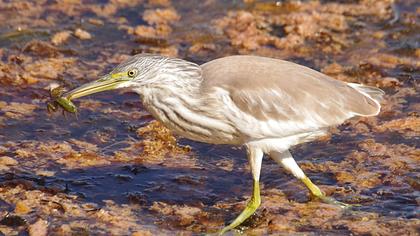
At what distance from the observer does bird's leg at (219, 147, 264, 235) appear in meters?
6.25

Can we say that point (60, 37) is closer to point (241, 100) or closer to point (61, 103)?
point (61, 103)

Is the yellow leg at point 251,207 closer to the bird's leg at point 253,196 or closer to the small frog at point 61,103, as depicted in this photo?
the bird's leg at point 253,196

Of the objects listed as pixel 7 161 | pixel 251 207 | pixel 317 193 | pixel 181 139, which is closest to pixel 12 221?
pixel 7 161

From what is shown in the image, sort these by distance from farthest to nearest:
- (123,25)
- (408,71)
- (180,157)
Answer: (123,25)
(408,71)
(180,157)

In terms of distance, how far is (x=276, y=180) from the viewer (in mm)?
7148

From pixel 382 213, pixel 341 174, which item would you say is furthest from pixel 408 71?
pixel 382 213

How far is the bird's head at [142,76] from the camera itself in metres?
6.11

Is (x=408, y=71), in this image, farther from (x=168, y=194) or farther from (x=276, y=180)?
(x=168, y=194)

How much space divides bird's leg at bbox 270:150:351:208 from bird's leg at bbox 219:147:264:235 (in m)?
0.31

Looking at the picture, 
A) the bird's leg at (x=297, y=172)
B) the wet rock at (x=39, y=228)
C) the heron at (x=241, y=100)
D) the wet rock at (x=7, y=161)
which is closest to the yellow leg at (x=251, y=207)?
the heron at (x=241, y=100)

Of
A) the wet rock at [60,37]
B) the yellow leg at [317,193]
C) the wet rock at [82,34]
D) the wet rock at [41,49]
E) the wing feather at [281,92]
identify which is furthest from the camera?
the wet rock at [82,34]

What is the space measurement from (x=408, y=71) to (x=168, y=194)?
3.43m

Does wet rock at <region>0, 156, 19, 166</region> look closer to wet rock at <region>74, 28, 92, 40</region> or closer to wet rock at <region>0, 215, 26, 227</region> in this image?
wet rock at <region>0, 215, 26, 227</region>

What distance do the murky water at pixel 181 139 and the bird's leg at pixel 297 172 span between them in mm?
85
